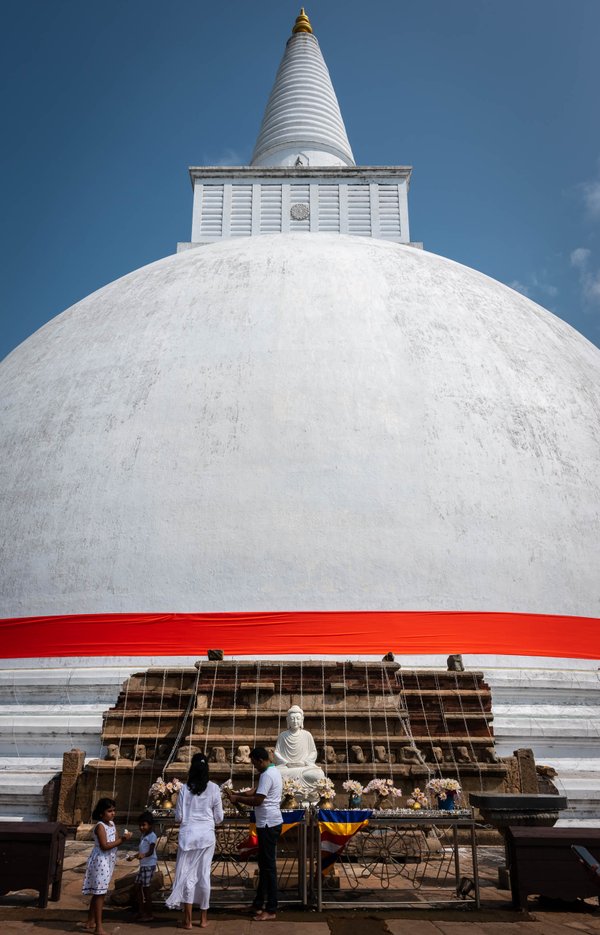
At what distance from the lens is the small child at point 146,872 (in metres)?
4.21

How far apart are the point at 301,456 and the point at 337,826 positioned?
498 cm

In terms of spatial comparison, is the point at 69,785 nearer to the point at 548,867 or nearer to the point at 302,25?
the point at 548,867

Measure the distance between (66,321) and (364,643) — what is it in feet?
22.7

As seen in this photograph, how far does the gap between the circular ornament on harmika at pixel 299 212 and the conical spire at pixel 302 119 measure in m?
1.85

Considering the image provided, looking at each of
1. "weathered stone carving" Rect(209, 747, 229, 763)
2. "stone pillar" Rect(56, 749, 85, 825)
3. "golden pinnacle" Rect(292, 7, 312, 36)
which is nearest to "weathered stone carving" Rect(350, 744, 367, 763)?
"weathered stone carving" Rect(209, 747, 229, 763)

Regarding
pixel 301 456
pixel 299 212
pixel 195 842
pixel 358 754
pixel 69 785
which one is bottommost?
pixel 195 842

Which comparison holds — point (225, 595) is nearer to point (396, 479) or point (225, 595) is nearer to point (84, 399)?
point (396, 479)

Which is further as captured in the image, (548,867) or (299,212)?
(299,212)

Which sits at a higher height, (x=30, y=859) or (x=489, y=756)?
(x=489, y=756)

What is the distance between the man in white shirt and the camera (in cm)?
425

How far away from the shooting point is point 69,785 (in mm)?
6781

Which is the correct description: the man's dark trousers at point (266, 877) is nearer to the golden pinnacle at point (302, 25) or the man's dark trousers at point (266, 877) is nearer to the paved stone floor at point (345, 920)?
the paved stone floor at point (345, 920)

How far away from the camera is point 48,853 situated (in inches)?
175

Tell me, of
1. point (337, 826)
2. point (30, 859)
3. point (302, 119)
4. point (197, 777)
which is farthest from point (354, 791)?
point (302, 119)
